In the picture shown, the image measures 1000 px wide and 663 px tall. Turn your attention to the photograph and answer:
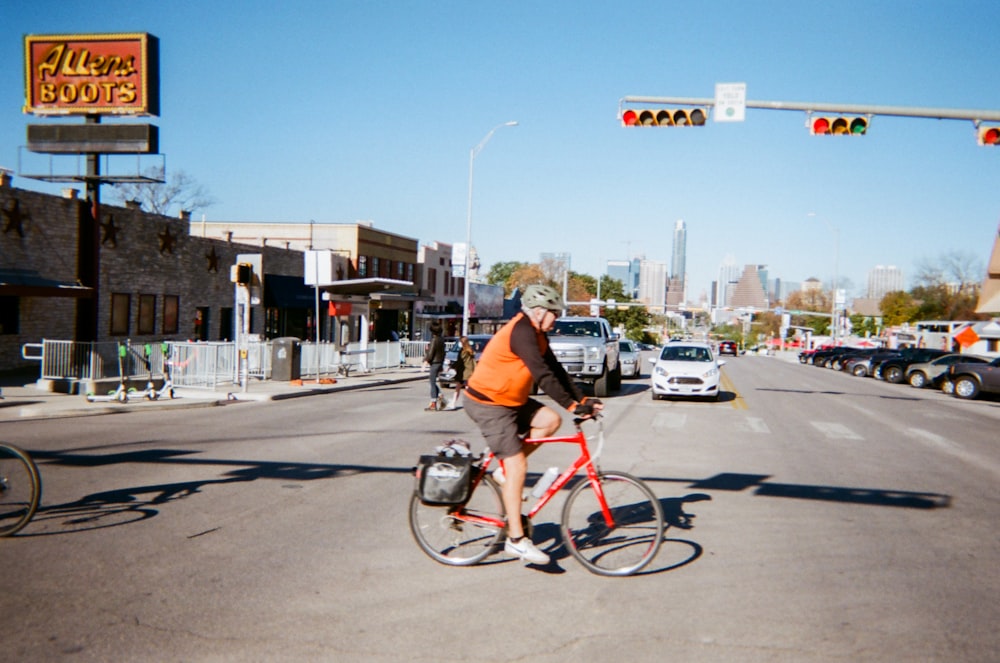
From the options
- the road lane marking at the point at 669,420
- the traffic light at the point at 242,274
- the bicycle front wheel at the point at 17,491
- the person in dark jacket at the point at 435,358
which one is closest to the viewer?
the bicycle front wheel at the point at 17,491

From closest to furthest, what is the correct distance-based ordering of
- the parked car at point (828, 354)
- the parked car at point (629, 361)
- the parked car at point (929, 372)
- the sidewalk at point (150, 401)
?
the sidewalk at point (150, 401)
the parked car at point (629, 361)
the parked car at point (929, 372)
the parked car at point (828, 354)

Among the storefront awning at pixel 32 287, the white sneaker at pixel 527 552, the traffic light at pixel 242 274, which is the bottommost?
the white sneaker at pixel 527 552

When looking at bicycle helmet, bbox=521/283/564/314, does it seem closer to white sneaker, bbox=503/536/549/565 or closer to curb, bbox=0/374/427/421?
white sneaker, bbox=503/536/549/565

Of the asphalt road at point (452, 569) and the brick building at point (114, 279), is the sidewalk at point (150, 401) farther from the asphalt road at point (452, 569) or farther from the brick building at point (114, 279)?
the asphalt road at point (452, 569)

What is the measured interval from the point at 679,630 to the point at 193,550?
12.0ft

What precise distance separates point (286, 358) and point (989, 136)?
17656 millimetres

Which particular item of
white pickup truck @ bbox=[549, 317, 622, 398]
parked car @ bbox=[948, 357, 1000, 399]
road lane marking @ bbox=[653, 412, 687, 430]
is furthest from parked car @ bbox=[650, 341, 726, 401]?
parked car @ bbox=[948, 357, 1000, 399]

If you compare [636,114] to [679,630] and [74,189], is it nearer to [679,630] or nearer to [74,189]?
[679,630]

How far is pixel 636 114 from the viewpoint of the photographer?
48.5 feet

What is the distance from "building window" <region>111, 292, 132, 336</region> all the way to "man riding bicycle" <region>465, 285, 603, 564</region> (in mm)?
26103

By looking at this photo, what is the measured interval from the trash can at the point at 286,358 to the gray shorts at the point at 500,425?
18.1 metres

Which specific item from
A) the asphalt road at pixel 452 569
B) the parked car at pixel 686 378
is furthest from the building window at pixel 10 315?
the parked car at pixel 686 378

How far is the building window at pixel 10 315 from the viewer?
23.5 m

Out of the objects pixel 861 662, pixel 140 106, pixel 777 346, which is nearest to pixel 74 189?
pixel 140 106
